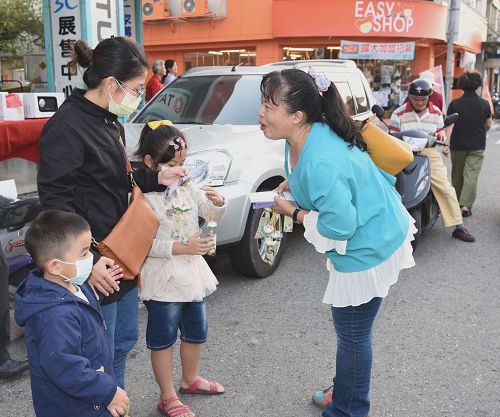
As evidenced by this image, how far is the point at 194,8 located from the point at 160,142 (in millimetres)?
18096

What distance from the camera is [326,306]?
448cm

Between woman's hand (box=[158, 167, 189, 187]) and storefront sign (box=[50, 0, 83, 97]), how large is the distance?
5.11 metres

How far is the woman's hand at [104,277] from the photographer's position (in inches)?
85.8

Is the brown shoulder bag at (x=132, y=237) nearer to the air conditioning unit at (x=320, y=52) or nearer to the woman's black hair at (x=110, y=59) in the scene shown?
the woman's black hair at (x=110, y=59)

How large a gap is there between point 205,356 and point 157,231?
1.25m

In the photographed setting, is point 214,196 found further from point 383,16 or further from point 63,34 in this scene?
point 383,16

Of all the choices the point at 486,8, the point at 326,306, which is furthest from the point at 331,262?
the point at 486,8

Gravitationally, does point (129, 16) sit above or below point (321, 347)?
above

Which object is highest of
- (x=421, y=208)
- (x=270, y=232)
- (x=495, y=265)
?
(x=270, y=232)

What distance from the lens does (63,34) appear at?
24.6 ft

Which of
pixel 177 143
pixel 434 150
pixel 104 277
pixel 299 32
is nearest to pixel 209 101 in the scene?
pixel 434 150

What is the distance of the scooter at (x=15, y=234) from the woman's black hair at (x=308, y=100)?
2420mm

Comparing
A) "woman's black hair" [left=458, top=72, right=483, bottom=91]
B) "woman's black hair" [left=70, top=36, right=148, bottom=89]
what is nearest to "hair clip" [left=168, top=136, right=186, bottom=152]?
"woman's black hair" [left=70, top=36, right=148, bottom=89]

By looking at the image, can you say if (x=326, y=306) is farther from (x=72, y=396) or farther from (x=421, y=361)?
(x=72, y=396)
